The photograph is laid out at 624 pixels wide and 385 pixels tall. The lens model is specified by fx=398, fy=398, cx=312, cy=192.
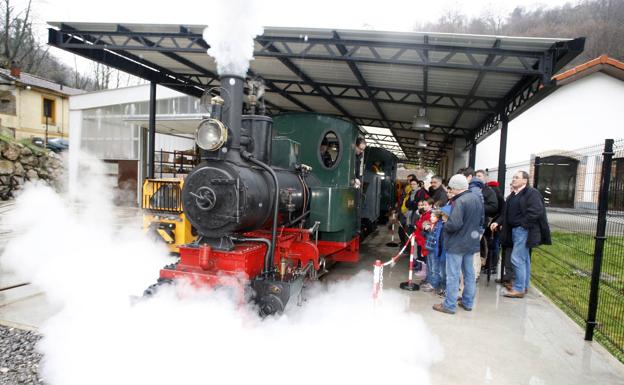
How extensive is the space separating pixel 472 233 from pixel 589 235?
4.44 feet

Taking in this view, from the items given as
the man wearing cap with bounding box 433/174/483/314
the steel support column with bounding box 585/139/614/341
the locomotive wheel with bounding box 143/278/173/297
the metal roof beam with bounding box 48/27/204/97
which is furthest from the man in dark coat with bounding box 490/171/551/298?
the metal roof beam with bounding box 48/27/204/97

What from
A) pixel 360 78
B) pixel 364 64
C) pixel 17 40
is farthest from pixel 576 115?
pixel 17 40

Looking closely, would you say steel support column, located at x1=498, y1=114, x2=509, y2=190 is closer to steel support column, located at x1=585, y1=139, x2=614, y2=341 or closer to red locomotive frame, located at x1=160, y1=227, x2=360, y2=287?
steel support column, located at x1=585, y1=139, x2=614, y2=341

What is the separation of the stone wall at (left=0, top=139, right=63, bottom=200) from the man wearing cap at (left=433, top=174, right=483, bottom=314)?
15.0 m

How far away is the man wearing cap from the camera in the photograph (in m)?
4.25

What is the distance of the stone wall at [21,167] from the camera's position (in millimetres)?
13984

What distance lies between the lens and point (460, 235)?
14.2ft

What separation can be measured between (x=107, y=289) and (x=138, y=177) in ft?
38.8

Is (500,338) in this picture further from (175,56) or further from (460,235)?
(175,56)

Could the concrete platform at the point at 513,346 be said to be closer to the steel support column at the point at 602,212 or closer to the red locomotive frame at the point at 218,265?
the steel support column at the point at 602,212

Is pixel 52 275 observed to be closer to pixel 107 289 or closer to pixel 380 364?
pixel 107 289

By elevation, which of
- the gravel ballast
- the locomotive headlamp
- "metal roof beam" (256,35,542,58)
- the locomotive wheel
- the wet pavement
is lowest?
the wet pavement

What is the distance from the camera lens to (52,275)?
5207 mm

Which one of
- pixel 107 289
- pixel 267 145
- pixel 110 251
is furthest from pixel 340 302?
pixel 110 251
